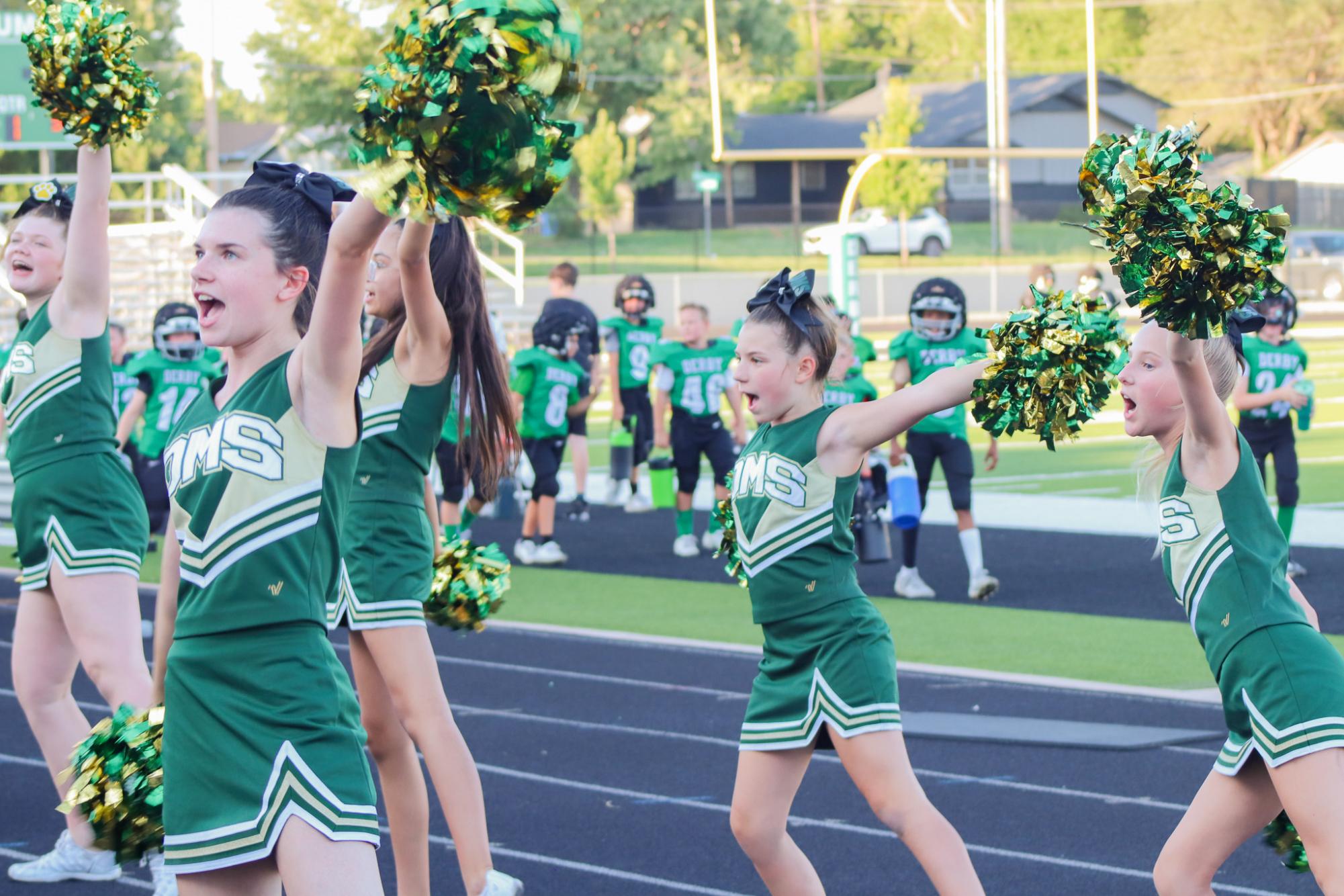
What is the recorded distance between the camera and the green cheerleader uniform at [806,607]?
149 inches

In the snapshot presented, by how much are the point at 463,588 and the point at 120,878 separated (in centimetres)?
135

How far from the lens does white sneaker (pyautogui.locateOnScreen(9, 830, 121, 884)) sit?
4844 millimetres

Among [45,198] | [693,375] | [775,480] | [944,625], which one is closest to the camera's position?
[775,480]

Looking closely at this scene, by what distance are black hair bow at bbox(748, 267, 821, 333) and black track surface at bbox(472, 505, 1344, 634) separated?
519 cm

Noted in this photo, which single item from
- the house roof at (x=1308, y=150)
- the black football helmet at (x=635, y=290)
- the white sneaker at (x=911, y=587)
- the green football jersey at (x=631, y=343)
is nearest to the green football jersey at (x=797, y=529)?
the white sneaker at (x=911, y=587)

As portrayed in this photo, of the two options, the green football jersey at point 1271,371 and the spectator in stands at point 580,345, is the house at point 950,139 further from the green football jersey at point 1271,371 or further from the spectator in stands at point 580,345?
the green football jersey at point 1271,371

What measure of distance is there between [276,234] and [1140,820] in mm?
3621

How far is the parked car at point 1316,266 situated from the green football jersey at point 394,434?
38.8m

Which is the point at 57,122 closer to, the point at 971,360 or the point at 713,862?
the point at 971,360

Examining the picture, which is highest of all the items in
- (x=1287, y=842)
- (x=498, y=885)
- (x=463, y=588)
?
(x=463, y=588)

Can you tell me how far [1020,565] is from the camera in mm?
10781

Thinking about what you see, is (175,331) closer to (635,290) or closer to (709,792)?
A: (635,290)

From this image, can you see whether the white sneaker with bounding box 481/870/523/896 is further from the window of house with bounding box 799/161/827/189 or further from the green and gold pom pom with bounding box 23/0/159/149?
the window of house with bounding box 799/161/827/189

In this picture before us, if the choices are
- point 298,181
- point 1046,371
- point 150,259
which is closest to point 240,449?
point 298,181
